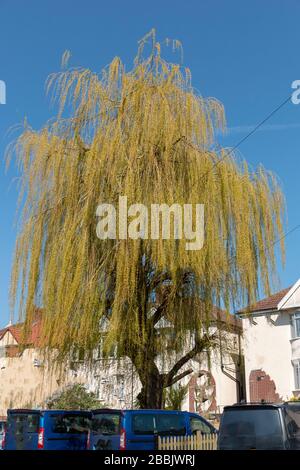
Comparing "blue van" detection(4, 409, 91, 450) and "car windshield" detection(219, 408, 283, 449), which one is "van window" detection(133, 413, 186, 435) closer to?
"blue van" detection(4, 409, 91, 450)

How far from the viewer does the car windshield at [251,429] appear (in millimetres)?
9641

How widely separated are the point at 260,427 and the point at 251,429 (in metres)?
0.19

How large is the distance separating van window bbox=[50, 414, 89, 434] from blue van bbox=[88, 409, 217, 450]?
1.00m

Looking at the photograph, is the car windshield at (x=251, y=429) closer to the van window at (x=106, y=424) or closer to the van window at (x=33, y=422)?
the van window at (x=106, y=424)

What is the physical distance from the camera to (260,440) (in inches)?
382

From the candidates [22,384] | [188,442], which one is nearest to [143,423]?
[188,442]

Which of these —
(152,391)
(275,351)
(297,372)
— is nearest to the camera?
(152,391)

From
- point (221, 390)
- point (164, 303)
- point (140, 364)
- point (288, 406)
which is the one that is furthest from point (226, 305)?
point (221, 390)

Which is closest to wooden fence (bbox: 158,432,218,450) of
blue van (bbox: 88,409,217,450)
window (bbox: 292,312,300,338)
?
blue van (bbox: 88,409,217,450)

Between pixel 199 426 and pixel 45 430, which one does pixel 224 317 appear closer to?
pixel 199 426

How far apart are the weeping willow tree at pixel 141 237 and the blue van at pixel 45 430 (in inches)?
71.2

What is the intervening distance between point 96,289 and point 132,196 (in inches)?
104

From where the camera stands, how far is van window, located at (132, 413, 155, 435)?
1348cm

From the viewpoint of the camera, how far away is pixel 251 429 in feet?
32.6
